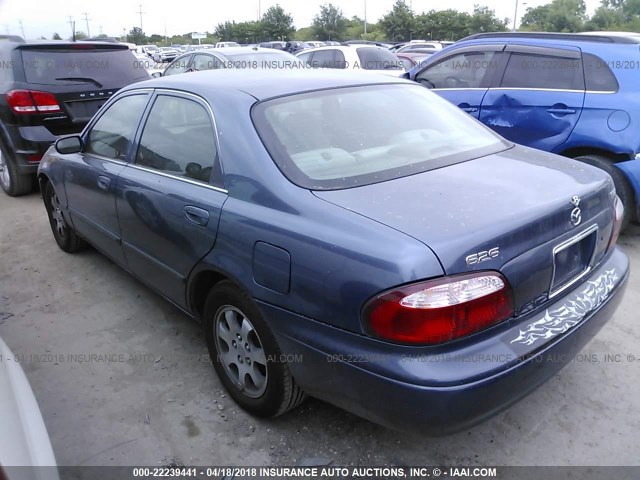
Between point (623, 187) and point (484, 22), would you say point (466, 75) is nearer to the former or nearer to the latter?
point (623, 187)

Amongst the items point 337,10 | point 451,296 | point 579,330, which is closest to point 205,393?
point 451,296

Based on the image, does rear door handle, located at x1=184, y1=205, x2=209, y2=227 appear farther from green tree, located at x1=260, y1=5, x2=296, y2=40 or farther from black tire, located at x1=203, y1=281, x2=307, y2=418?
green tree, located at x1=260, y1=5, x2=296, y2=40

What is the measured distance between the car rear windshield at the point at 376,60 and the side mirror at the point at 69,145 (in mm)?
8899

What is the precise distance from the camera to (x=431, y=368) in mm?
1857

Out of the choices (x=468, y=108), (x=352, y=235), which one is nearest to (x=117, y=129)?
(x=352, y=235)

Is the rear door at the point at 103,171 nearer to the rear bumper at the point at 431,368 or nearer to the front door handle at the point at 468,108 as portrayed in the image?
the rear bumper at the point at 431,368

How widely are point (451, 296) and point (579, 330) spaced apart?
0.81m

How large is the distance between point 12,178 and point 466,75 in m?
5.32

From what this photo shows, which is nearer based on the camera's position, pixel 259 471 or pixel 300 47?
pixel 259 471

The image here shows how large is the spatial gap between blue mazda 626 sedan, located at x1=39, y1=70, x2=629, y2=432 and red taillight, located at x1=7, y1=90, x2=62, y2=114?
318 cm

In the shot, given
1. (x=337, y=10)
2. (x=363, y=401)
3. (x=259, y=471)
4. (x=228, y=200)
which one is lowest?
(x=259, y=471)

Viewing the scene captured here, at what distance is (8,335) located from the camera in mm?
3529

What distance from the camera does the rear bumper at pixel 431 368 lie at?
186cm

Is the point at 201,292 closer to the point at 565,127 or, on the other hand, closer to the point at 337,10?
the point at 565,127
